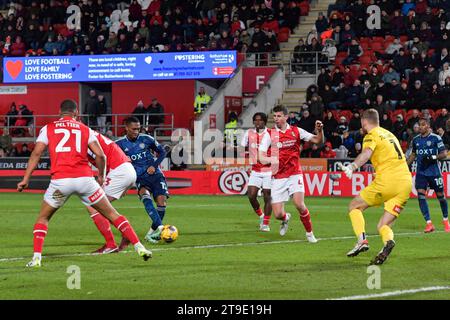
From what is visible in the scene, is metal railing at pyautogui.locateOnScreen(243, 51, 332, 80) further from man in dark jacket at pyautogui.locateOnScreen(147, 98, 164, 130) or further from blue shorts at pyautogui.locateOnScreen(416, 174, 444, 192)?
blue shorts at pyautogui.locateOnScreen(416, 174, 444, 192)

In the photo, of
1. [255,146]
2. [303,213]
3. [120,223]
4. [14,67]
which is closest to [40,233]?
[120,223]

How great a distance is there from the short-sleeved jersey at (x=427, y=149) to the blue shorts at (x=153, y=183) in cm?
605

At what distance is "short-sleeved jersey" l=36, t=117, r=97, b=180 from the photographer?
11703 mm

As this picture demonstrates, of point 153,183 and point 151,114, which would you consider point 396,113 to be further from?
point 153,183

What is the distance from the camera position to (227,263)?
12461 mm

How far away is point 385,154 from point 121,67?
27038mm

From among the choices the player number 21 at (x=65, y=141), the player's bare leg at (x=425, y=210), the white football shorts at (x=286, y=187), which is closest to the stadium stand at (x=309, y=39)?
the player's bare leg at (x=425, y=210)

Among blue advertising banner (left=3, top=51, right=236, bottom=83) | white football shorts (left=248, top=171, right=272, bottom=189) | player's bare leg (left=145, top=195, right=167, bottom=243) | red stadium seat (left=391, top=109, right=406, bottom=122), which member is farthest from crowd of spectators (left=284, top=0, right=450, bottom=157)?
player's bare leg (left=145, top=195, right=167, bottom=243)

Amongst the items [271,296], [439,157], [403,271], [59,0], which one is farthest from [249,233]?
[59,0]

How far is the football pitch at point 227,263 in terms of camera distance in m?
→ 9.76

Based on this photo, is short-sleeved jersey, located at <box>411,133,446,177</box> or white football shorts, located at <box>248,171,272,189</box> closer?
white football shorts, located at <box>248,171,272,189</box>

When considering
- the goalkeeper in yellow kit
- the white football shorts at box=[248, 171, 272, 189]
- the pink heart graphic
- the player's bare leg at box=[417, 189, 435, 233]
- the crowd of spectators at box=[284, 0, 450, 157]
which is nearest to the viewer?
the goalkeeper in yellow kit

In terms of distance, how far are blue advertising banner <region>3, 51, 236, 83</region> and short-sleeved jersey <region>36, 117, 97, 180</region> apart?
80.9 feet
